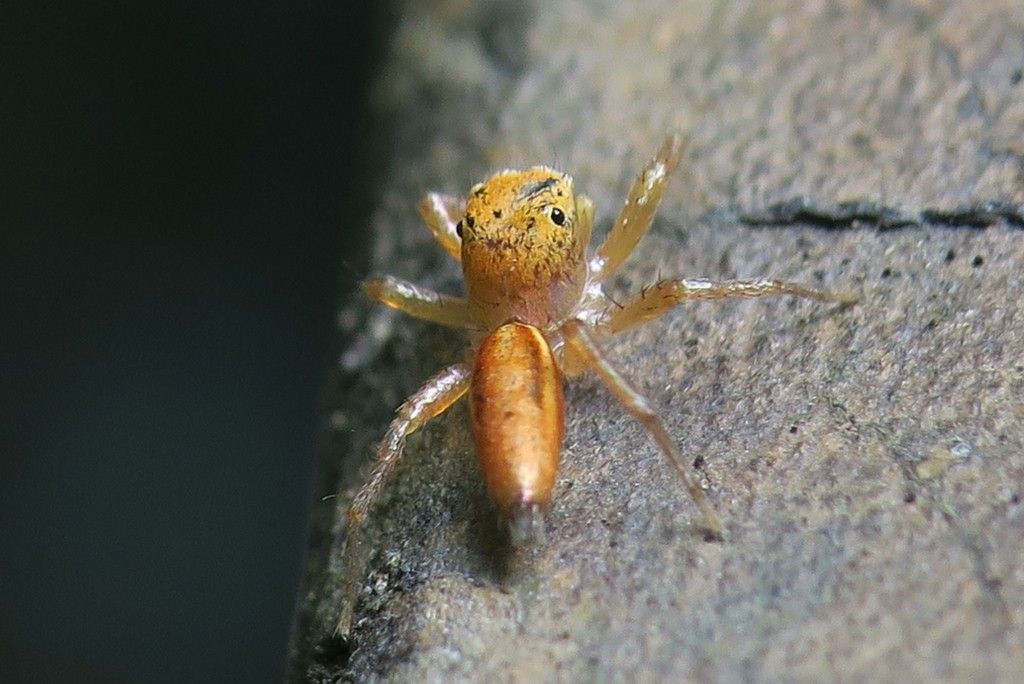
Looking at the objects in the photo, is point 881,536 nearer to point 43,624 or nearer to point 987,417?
point 987,417

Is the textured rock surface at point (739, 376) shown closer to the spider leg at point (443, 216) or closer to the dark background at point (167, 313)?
the spider leg at point (443, 216)

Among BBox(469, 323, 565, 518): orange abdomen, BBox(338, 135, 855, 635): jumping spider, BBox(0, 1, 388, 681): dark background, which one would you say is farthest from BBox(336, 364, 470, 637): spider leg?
BBox(0, 1, 388, 681): dark background

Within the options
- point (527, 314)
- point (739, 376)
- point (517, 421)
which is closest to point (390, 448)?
point (517, 421)

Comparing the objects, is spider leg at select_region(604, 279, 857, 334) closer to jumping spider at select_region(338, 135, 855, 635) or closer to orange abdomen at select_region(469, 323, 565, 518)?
jumping spider at select_region(338, 135, 855, 635)

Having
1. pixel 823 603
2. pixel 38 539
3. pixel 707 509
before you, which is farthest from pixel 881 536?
pixel 38 539

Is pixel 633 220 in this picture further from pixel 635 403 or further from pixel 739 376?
pixel 635 403

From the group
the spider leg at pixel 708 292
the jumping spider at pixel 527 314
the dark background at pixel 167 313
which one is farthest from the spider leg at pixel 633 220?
the dark background at pixel 167 313
